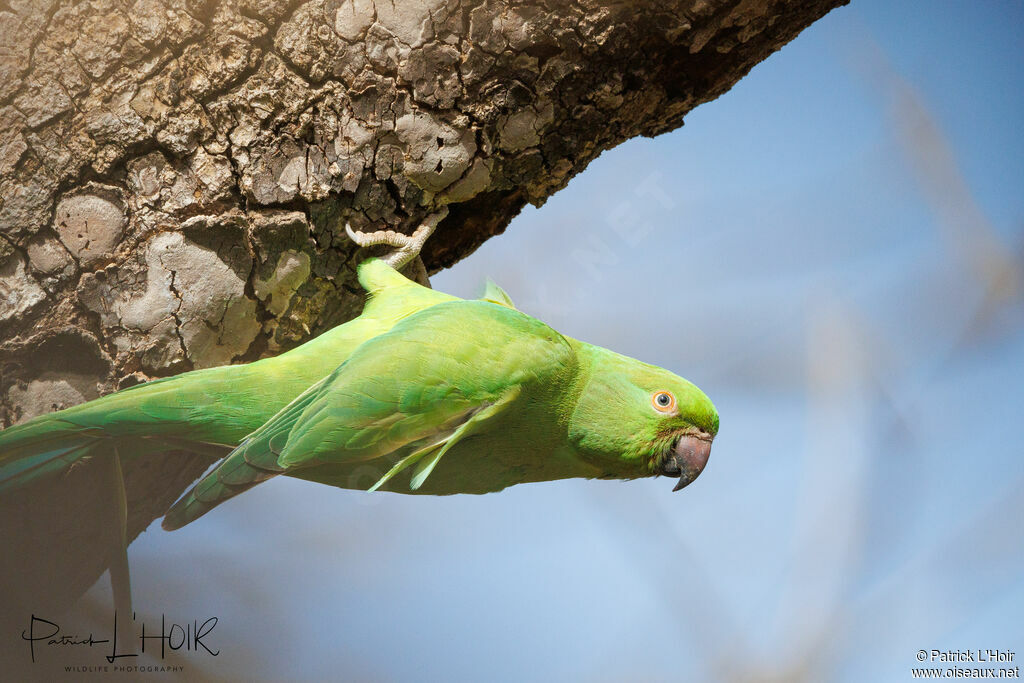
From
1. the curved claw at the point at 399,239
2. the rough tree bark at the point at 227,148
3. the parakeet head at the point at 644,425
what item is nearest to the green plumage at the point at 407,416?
the parakeet head at the point at 644,425

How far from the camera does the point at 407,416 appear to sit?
1.86 meters

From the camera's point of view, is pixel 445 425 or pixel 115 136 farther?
pixel 115 136

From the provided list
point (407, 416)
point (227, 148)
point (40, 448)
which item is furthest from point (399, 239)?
point (40, 448)

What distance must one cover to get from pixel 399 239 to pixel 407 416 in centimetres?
78

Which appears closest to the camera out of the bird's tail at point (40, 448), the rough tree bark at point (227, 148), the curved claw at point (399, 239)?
the bird's tail at point (40, 448)

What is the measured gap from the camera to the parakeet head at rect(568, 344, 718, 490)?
211 cm

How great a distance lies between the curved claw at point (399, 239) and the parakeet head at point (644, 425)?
806mm

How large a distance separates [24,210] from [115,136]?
1.22ft

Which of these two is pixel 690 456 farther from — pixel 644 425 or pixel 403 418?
pixel 403 418

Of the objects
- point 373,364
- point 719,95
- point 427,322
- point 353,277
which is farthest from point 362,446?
point 719,95

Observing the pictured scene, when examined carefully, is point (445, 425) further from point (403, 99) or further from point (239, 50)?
point (239, 50)

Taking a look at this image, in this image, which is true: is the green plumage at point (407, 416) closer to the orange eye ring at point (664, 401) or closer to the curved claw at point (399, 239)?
the orange eye ring at point (664, 401)

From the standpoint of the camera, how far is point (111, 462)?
209 cm

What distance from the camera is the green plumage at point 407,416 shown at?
72.3 inches
